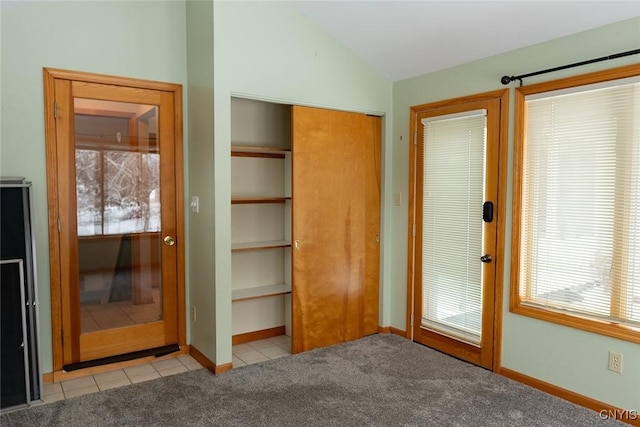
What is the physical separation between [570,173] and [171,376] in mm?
3244

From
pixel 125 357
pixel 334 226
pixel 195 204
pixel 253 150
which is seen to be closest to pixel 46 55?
pixel 195 204

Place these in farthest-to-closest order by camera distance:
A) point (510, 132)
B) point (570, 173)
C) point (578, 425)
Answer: point (510, 132) → point (570, 173) → point (578, 425)

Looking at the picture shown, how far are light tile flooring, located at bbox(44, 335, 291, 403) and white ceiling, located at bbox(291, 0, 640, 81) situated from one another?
9.16 feet

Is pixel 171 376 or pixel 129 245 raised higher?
pixel 129 245

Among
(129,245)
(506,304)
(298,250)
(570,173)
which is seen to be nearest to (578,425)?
(506,304)

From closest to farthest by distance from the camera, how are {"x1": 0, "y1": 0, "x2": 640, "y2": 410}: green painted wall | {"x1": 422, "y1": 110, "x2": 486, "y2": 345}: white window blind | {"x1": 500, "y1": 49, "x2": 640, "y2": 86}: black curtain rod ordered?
{"x1": 500, "y1": 49, "x2": 640, "y2": 86}: black curtain rod, {"x1": 0, "y1": 0, "x2": 640, "y2": 410}: green painted wall, {"x1": 422, "y1": 110, "x2": 486, "y2": 345}: white window blind

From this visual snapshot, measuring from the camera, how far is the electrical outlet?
9.00ft

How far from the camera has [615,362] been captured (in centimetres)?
276

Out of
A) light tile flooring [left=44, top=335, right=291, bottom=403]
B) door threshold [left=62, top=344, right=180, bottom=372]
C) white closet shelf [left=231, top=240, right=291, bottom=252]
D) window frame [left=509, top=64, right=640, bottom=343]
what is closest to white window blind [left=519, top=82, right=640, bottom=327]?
window frame [left=509, top=64, right=640, bottom=343]

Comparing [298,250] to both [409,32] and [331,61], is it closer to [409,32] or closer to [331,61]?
[331,61]

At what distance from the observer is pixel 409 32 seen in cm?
349

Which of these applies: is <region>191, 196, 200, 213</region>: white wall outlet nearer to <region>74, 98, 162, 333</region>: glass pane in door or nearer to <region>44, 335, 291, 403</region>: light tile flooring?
<region>74, 98, 162, 333</region>: glass pane in door

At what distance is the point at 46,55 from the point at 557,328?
4.10 meters

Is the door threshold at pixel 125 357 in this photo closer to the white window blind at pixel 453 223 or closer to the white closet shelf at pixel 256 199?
the white closet shelf at pixel 256 199
